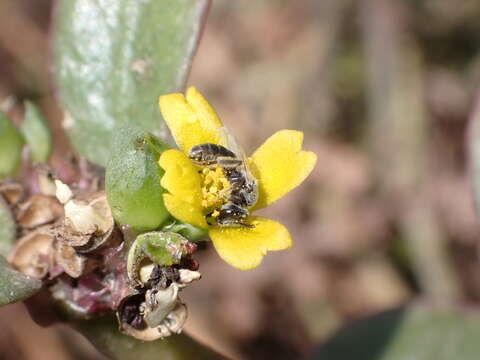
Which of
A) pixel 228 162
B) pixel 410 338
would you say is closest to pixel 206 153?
pixel 228 162

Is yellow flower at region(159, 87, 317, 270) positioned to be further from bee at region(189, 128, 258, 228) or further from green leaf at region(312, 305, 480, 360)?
green leaf at region(312, 305, 480, 360)

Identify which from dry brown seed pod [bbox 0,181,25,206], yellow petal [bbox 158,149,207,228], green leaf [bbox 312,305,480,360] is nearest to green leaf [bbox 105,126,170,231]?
yellow petal [bbox 158,149,207,228]

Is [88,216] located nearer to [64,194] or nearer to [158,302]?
[64,194]

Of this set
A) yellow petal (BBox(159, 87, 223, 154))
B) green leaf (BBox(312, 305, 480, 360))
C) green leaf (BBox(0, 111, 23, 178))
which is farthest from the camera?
green leaf (BBox(312, 305, 480, 360))

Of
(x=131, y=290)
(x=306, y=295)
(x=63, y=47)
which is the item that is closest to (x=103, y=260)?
(x=131, y=290)

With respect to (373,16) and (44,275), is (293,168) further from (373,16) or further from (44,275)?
(373,16)

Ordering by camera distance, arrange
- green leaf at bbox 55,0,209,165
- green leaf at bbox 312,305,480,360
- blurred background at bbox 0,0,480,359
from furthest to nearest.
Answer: blurred background at bbox 0,0,480,359 < green leaf at bbox 312,305,480,360 < green leaf at bbox 55,0,209,165
